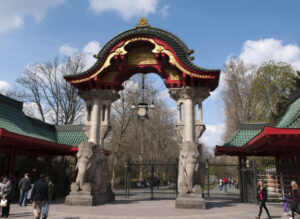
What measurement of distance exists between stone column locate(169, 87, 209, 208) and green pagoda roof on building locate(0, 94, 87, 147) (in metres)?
8.45

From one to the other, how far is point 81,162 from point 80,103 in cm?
→ 2265

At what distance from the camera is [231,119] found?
34000mm

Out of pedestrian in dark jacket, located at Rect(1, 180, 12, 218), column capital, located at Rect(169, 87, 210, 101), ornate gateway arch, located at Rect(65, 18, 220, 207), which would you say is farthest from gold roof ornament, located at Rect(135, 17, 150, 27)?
pedestrian in dark jacket, located at Rect(1, 180, 12, 218)

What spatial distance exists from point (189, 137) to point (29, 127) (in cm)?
1076

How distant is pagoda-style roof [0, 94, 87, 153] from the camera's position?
11945mm

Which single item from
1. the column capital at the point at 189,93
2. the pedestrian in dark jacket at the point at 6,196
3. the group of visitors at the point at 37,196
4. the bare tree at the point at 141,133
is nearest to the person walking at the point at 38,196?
the group of visitors at the point at 37,196

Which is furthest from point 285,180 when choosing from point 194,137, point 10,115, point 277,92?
point 277,92

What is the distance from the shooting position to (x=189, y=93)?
1324 cm

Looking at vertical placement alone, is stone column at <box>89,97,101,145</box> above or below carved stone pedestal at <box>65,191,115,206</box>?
above

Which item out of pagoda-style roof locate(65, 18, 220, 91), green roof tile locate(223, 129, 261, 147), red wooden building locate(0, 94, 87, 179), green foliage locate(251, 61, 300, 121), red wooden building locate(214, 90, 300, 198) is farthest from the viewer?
green foliage locate(251, 61, 300, 121)

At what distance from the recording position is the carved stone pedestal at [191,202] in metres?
11.2

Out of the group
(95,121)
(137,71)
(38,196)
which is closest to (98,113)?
(95,121)

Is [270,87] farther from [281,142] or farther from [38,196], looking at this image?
[38,196]

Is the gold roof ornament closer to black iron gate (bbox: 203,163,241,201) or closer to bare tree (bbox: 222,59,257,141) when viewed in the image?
black iron gate (bbox: 203,163,241,201)
